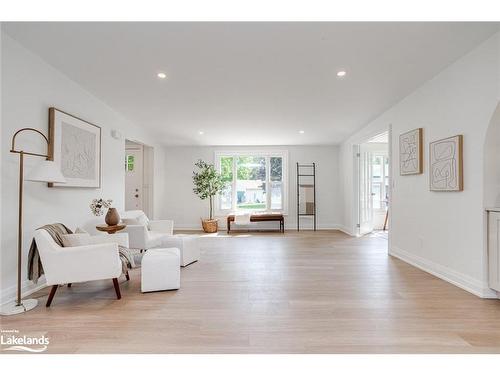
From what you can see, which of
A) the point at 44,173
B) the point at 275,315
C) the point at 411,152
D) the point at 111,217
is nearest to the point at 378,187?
the point at 411,152

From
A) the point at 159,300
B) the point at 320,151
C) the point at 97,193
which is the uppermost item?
the point at 320,151

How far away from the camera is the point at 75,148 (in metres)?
3.57

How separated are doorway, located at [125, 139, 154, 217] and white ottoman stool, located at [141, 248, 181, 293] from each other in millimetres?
4285

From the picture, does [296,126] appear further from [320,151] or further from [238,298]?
[238,298]

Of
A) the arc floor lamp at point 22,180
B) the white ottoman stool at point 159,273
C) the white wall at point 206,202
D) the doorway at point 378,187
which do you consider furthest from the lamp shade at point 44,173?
the doorway at point 378,187

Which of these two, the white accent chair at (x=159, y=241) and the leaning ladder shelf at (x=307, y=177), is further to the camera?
the leaning ladder shelf at (x=307, y=177)

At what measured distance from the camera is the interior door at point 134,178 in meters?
6.88

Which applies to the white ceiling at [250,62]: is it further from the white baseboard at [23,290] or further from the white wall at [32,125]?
the white baseboard at [23,290]

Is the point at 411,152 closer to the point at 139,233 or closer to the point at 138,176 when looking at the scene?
the point at 139,233

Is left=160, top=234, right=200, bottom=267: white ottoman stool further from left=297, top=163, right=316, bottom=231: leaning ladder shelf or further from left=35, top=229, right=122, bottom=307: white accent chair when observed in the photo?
left=297, top=163, right=316, bottom=231: leaning ladder shelf

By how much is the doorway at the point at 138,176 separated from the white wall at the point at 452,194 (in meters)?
5.55

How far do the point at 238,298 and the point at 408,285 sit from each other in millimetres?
1907

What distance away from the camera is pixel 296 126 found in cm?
560

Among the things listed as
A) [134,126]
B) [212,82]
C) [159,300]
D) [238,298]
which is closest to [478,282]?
[238,298]
